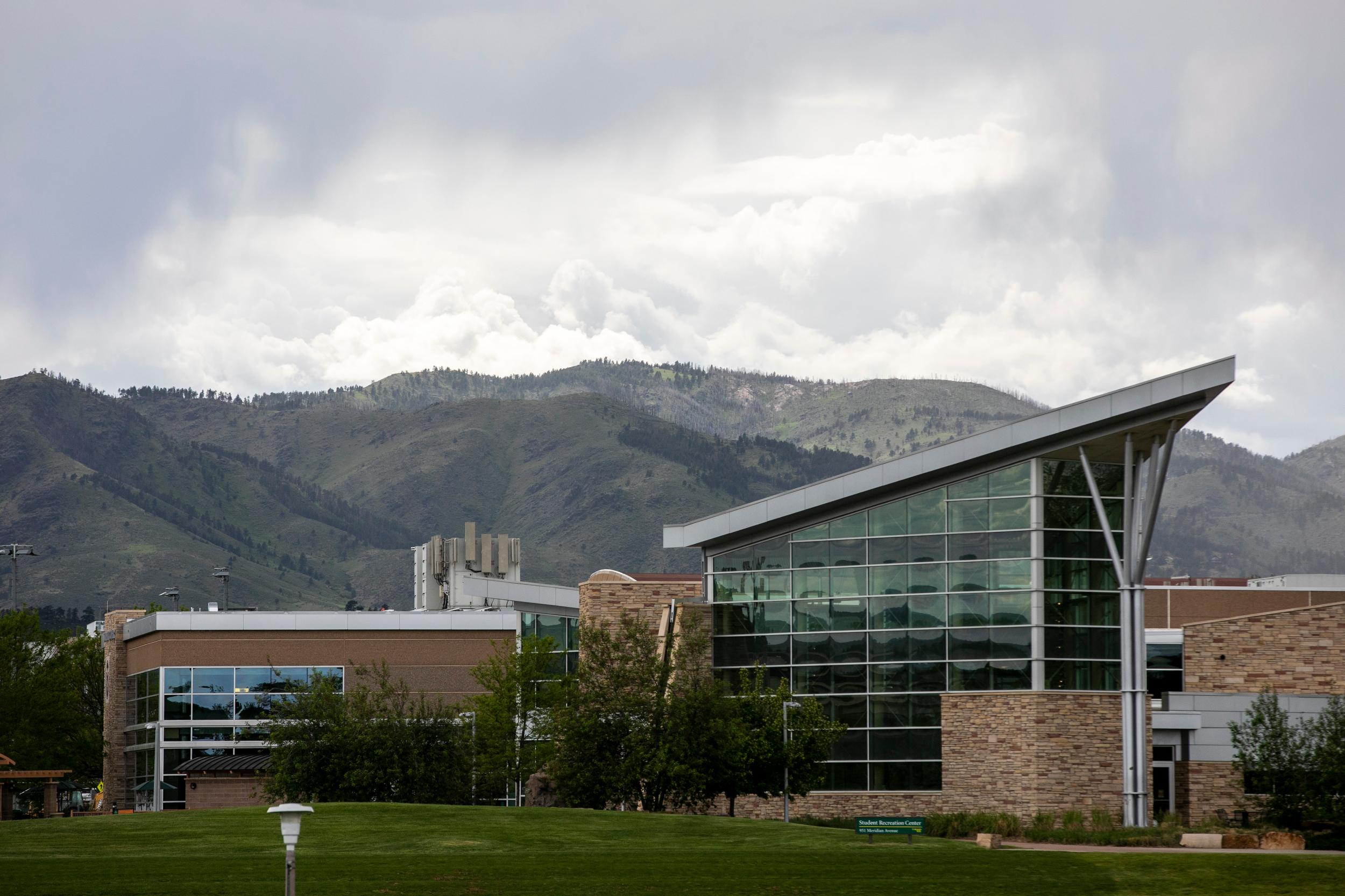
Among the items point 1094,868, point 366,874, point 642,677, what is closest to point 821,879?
point 1094,868

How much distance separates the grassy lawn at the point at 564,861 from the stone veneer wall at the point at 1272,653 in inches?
786

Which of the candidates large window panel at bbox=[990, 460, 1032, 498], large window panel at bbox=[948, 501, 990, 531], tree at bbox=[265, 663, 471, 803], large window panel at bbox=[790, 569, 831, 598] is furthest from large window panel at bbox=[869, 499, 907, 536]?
tree at bbox=[265, 663, 471, 803]

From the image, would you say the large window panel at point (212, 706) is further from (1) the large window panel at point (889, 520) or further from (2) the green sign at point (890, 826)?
(2) the green sign at point (890, 826)

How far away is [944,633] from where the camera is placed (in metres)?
52.7

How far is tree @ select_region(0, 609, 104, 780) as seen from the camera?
3007 inches

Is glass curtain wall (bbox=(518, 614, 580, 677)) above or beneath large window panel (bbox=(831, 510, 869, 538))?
beneath

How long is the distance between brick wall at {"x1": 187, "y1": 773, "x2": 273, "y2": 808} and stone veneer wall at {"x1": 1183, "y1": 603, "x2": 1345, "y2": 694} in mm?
40092

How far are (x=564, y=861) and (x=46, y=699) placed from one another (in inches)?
1940

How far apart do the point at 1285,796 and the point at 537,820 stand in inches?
862

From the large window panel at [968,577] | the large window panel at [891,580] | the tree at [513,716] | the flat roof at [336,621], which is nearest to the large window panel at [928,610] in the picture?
the large window panel at [891,580]

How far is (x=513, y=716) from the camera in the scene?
60.3m

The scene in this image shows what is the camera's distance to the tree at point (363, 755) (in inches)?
2095

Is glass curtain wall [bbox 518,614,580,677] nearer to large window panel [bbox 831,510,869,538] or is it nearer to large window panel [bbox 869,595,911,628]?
large window panel [bbox 831,510,869,538]

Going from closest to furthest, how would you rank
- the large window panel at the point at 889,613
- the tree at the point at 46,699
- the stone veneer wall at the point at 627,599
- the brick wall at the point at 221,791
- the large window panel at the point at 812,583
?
1. the large window panel at the point at 889,613
2. the large window panel at the point at 812,583
3. the stone veneer wall at the point at 627,599
4. the brick wall at the point at 221,791
5. the tree at the point at 46,699
